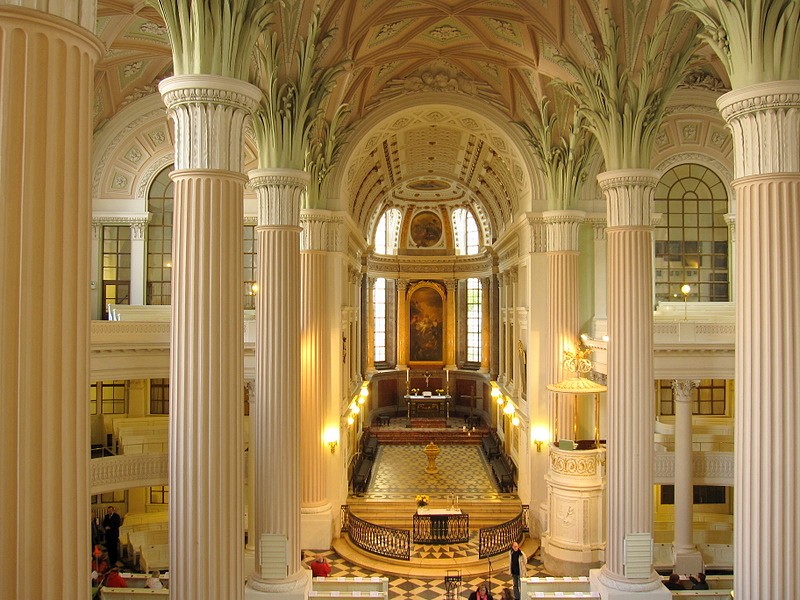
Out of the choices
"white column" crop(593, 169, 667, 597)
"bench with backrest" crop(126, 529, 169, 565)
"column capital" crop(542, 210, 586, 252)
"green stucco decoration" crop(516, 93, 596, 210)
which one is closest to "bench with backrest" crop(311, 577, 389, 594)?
"white column" crop(593, 169, 667, 597)

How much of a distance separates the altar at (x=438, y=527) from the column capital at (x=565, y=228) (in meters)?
7.48

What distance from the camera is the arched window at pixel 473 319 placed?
3741 centimetres

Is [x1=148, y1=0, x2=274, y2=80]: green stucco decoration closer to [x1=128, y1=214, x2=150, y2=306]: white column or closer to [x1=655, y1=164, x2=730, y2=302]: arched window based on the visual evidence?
[x1=128, y1=214, x2=150, y2=306]: white column

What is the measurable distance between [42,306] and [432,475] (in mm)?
22447

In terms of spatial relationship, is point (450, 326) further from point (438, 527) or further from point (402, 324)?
point (438, 527)

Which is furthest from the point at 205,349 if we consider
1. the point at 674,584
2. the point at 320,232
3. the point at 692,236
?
the point at 692,236

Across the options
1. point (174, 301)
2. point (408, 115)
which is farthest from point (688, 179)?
point (174, 301)

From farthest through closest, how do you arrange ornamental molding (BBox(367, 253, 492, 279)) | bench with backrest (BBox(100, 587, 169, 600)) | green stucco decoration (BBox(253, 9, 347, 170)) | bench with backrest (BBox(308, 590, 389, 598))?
ornamental molding (BBox(367, 253, 492, 279)) → bench with backrest (BBox(100, 587, 169, 600)) → bench with backrest (BBox(308, 590, 389, 598)) → green stucco decoration (BBox(253, 9, 347, 170))

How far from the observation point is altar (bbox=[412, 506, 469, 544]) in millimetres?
18828

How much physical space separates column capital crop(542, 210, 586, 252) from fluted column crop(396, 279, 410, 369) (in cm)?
1922

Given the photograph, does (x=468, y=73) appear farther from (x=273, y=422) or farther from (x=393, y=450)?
(x=393, y=450)

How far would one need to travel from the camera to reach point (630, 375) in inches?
484

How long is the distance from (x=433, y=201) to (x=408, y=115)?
1591 centimetres

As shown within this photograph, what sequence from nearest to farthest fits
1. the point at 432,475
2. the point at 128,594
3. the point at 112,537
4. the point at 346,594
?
the point at 346,594 < the point at 128,594 < the point at 112,537 < the point at 432,475
